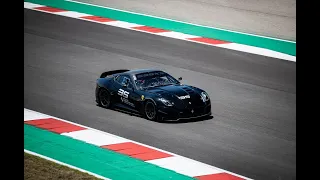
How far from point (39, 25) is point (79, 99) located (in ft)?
23.4

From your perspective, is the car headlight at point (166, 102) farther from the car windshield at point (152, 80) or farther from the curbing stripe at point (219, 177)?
the curbing stripe at point (219, 177)

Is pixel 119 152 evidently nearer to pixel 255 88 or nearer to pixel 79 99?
pixel 79 99

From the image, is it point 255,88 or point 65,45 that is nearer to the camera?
point 255,88

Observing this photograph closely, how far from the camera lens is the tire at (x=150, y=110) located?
11758 mm

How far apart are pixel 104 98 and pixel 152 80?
3.80ft

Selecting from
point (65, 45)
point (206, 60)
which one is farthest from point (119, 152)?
point (65, 45)

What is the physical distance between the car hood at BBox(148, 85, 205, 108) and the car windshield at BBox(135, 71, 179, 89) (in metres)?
0.27

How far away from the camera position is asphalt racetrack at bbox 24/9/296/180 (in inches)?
410

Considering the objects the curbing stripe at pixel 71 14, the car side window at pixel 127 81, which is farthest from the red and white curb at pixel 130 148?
the curbing stripe at pixel 71 14
